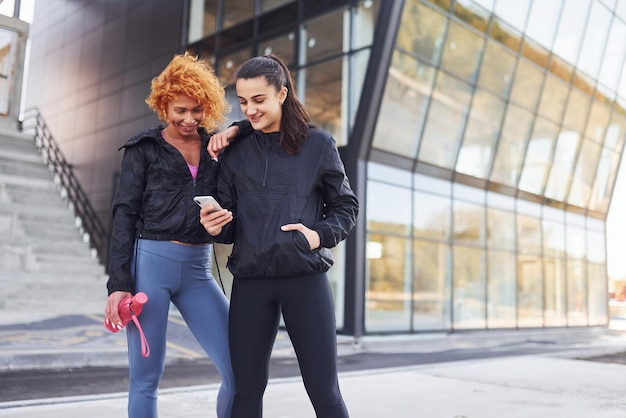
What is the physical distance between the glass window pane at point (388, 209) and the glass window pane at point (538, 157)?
18.1 feet

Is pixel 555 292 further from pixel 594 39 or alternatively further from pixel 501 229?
pixel 594 39

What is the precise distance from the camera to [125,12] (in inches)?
782

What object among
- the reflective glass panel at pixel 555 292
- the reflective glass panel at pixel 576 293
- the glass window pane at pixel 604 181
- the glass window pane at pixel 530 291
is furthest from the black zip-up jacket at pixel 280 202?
the glass window pane at pixel 604 181

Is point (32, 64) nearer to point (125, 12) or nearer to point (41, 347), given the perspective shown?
point (125, 12)

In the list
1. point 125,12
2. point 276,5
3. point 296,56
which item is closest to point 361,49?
point 296,56

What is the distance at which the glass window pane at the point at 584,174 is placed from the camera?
66.5ft

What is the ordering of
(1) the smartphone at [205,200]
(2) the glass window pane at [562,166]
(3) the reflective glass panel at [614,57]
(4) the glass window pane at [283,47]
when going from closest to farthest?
(1) the smartphone at [205,200]
(4) the glass window pane at [283,47]
(2) the glass window pane at [562,166]
(3) the reflective glass panel at [614,57]

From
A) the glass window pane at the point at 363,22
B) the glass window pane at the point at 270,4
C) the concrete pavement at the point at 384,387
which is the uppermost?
the glass window pane at the point at 270,4

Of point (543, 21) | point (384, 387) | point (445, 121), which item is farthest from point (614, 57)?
point (384, 387)

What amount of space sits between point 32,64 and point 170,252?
25.1 meters

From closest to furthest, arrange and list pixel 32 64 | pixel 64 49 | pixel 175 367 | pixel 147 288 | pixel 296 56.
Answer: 1. pixel 147 288
2. pixel 175 367
3. pixel 296 56
4. pixel 64 49
5. pixel 32 64

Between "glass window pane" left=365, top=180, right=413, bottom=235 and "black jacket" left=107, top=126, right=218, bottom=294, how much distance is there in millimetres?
10479

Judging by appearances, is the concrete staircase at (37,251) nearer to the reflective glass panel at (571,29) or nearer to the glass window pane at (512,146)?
the glass window pane at (512,146)

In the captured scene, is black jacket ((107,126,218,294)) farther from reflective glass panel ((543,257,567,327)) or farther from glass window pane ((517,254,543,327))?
reflective glass panel ((543,257,567,327))
